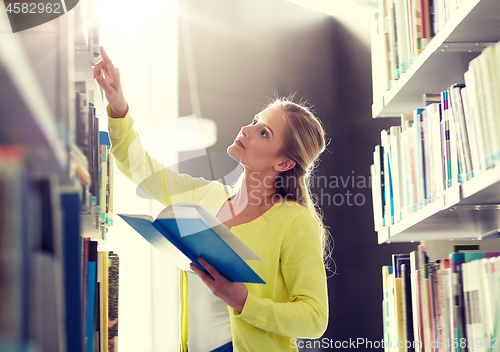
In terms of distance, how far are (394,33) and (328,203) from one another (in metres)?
1.00

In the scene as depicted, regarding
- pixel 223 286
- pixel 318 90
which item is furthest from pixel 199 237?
pixel 318 90

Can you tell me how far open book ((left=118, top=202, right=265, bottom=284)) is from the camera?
0.85m

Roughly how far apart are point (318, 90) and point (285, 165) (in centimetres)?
108

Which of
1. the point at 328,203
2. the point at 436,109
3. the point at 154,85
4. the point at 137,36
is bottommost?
the point at 328,203

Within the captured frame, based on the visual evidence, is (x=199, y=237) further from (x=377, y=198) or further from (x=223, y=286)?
(x=377, y=198)

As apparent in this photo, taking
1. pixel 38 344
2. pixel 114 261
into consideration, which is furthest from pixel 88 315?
pixel 38 344

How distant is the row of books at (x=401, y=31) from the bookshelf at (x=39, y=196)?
924 mm

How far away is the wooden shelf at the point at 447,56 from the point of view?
989 millimetres

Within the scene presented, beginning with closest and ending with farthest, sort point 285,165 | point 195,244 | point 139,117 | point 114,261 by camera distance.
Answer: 1. point 195,244
2. point 114,261
3. point 285,165
4. point 139,117

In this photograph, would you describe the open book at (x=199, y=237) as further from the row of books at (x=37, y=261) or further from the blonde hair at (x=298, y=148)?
the blonde hair at (x=298, y=148)

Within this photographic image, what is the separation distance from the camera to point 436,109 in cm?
122

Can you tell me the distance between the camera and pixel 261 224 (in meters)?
1.28

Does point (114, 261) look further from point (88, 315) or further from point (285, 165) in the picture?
point (285, 165)

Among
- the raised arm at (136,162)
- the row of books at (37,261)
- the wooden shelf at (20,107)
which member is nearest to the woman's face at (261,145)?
the raised arm at (136,162)
